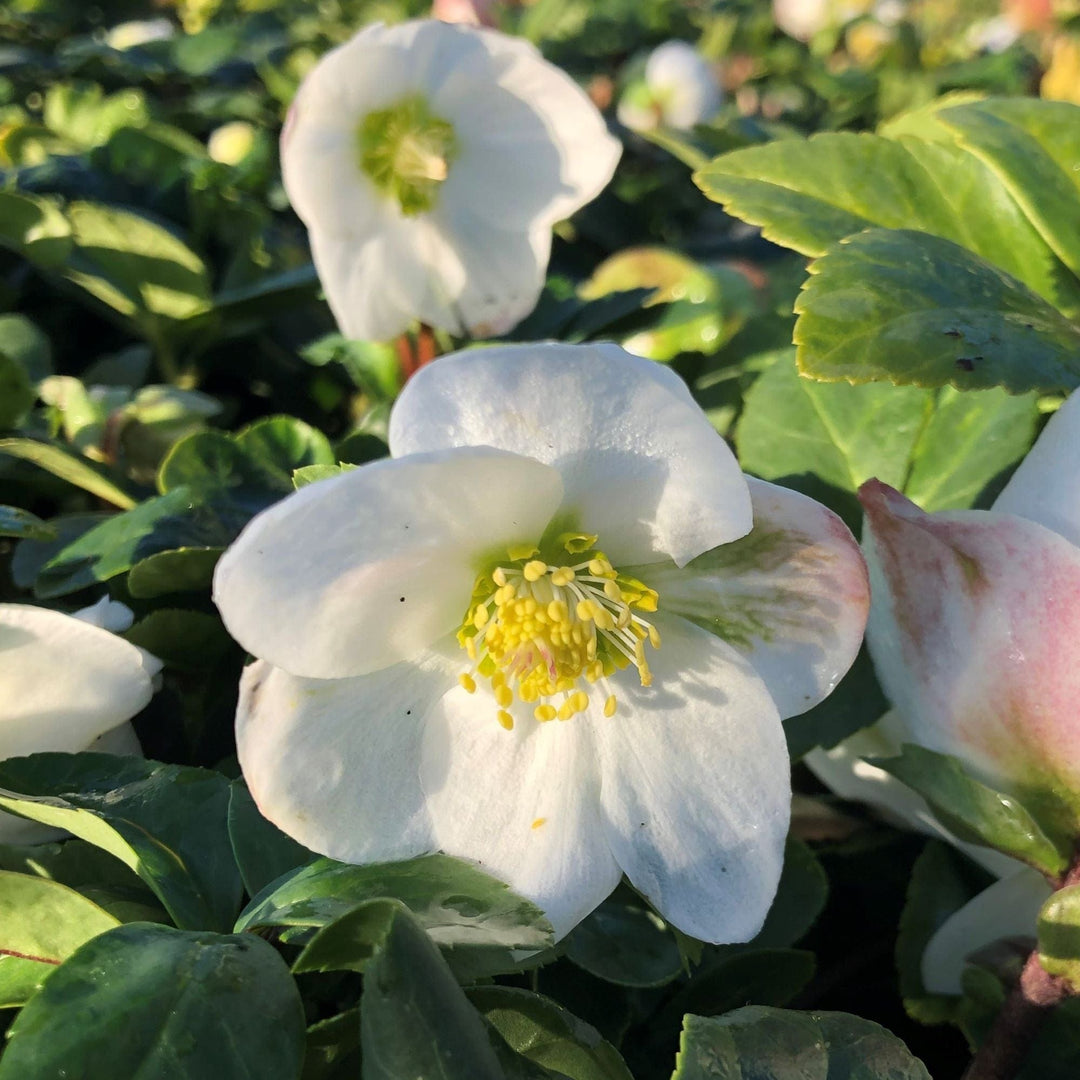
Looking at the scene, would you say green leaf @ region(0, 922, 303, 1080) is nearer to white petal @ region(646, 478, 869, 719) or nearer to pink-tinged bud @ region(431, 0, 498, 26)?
white petal @ region(646, 478, 869, 719)

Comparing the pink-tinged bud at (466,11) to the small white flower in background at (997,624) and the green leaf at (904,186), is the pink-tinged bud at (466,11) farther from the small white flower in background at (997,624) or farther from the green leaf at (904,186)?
the small white flower in background at (997,624)

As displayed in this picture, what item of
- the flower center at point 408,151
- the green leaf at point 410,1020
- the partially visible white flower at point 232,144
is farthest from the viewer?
the partially visible white flower at point 232,144

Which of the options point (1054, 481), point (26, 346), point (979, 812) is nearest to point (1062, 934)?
point (979, 812)

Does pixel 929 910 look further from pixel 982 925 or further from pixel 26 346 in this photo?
pixel 26 346

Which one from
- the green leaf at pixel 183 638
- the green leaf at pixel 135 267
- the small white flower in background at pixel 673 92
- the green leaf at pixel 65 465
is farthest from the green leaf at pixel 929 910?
the small white flower in background at pixel 673 92

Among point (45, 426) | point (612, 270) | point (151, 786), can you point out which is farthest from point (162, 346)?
point (151, 786)

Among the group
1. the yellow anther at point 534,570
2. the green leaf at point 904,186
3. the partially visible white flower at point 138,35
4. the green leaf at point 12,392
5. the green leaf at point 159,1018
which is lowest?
the partially visible white flower at point 138,35

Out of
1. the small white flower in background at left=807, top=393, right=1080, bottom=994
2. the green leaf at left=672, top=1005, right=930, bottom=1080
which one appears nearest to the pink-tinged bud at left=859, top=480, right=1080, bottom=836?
the small white flower in background at left=807, top=393, right=1080, bottom=994

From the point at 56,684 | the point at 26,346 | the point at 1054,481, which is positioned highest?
the point at 1054,481
